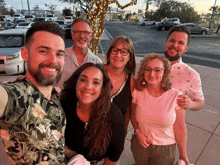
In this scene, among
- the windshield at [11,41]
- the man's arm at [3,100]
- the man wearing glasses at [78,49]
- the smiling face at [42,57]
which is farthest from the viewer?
the windshield at [11,41]

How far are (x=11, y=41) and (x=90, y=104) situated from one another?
5875 mm

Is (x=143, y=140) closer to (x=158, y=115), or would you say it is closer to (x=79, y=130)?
(x=158, y=115)

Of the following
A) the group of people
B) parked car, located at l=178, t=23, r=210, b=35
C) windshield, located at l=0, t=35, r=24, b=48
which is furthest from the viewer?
parked car, located at l=178, t=23, r=210, b=35

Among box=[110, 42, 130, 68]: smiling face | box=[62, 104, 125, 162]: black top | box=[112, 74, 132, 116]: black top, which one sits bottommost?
box=[62, 104, 125, 162]: black top

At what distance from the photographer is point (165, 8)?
120ft

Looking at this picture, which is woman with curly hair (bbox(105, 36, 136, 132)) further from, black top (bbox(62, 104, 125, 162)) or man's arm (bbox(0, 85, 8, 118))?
man's arm (bbox(0, 85, 8, 118))

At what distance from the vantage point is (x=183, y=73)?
1.82 meters

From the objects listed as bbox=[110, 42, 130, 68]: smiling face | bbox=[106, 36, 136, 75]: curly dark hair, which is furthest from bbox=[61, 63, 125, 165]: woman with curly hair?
bbox=[106, 36, 136, 75]: curly dark hair

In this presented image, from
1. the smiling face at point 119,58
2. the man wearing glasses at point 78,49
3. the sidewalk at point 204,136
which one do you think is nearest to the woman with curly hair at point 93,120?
the smiling face at point 119,58

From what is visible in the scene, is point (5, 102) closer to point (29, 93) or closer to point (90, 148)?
point (29, 93)

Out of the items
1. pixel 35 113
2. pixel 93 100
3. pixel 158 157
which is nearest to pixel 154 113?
pixel 158 157

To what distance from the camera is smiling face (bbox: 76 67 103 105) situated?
1397 millimetres

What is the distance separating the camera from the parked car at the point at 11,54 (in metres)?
4.89

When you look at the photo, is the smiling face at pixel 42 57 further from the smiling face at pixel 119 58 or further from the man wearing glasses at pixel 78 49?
the man wearing glasses at pixel 78 49
